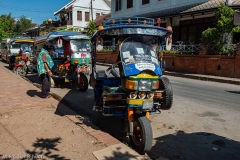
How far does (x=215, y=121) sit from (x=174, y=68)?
12.3 m

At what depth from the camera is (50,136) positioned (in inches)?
187

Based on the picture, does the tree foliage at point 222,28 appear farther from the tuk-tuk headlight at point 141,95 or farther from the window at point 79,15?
the window at point 79,15

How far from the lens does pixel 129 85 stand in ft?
14.2

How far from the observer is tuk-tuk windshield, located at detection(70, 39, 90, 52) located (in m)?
10.6

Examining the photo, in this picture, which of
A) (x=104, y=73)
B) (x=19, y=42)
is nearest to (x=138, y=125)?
(x=104, y=73)

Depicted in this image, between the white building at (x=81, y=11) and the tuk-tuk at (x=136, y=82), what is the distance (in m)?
40.4

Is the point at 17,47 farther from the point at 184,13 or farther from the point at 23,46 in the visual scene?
the point at 184,13

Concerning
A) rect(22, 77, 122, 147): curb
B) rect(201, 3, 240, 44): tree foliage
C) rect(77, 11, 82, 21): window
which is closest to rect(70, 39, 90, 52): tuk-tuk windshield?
rect(22, 77, 122, 147): curb

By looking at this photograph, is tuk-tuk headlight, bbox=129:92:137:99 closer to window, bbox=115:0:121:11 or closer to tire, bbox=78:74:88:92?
tire, bbox=78:74:88:92

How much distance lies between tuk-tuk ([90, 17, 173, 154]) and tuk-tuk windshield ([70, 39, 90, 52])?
202 inches

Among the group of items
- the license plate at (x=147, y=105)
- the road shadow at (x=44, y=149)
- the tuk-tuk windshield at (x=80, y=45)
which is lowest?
the road shadow at (x=44, y=149)

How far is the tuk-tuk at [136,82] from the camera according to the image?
4.29 metres

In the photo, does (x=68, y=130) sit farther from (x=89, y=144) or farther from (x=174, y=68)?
(x=174, y=68)

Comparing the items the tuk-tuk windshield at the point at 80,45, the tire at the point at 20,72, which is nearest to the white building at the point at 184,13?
the tuk-tuk windshield at the point at 80,45
